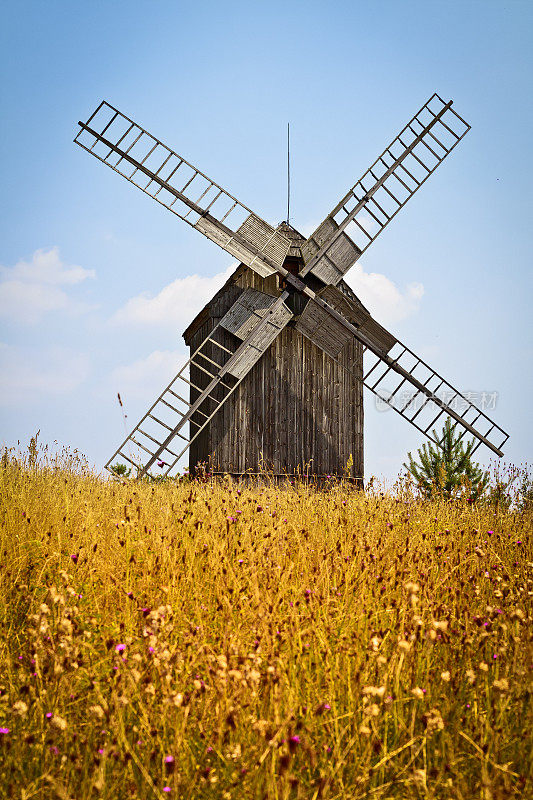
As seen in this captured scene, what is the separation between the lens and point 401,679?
319 centimetres

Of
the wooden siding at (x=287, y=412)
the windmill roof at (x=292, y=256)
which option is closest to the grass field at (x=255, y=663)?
the wooden siding at (x=287, y=412)

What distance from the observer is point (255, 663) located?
2.70m

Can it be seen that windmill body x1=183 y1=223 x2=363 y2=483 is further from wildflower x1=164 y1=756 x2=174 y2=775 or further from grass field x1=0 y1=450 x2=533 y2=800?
wildflower x1=164 y1=756 x2=174 y2=775

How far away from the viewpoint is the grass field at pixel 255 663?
2551 mm

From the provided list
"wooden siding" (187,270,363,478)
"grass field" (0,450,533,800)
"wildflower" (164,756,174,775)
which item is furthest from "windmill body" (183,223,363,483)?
"wildflower" (164,756,174,775)

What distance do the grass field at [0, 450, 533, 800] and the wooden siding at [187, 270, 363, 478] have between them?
19.9 feet

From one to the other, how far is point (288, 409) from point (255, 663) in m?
10.2

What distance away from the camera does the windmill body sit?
1262 cm

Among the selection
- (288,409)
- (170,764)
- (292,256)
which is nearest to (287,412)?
(288,409)

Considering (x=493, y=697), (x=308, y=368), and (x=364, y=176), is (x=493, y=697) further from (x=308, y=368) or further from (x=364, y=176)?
(x=364, y=176)

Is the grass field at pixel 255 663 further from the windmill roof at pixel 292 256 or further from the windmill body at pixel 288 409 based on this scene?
the windmill roof at pixel 292 256

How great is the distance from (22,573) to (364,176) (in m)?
11.1

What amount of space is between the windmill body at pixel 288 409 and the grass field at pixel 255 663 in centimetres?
608

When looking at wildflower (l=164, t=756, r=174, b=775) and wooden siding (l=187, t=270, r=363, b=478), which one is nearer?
wildflower (l=164, t=756, r=174, b=775)
